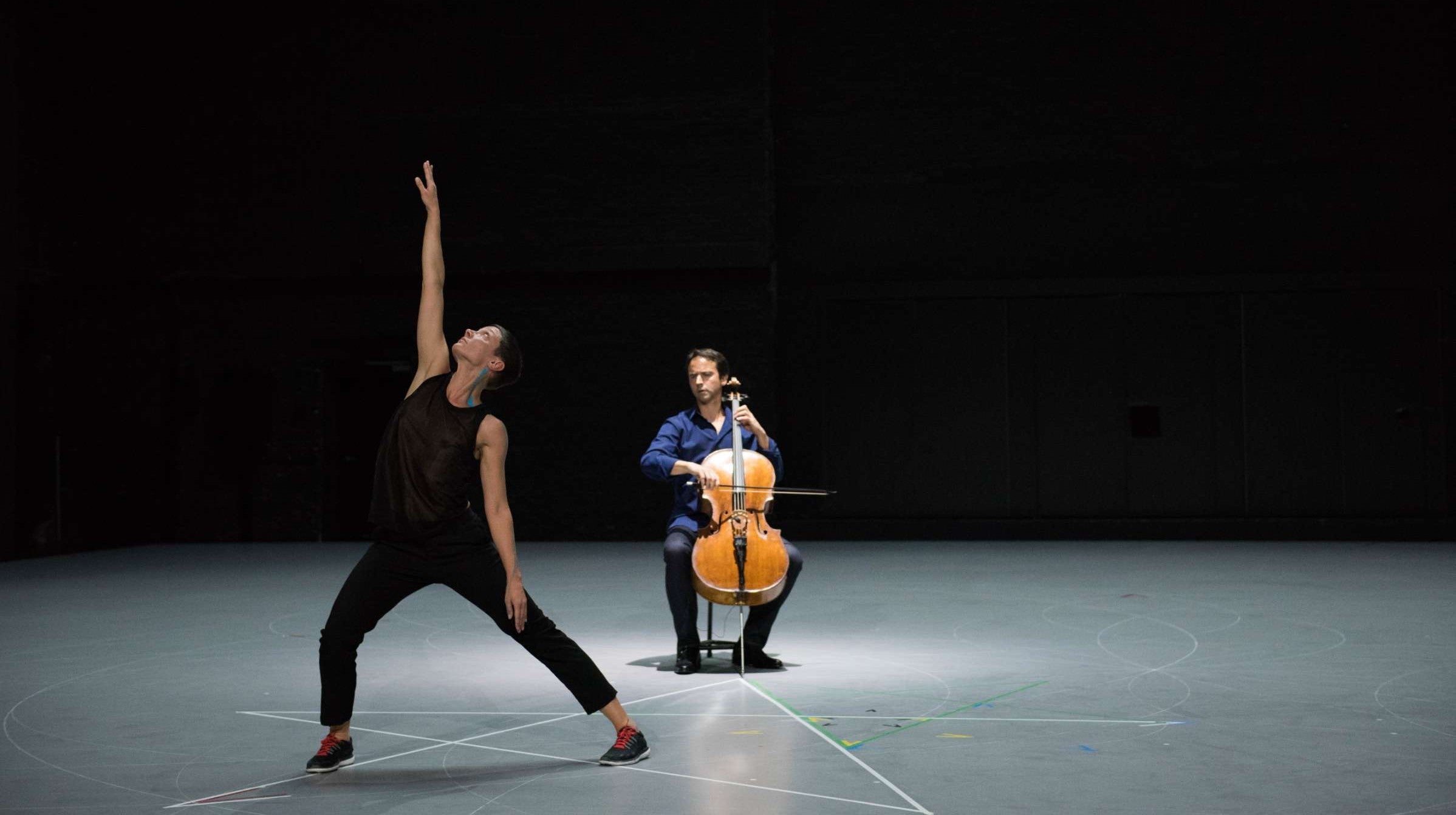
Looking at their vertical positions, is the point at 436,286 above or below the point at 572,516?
above

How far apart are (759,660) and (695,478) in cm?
87

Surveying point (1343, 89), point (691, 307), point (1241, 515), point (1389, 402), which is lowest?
point (1241, 515)

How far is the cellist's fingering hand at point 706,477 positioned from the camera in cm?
611

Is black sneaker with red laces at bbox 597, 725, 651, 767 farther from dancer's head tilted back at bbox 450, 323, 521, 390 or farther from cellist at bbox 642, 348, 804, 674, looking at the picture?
cellist at bbox 642, 348, 804, 674

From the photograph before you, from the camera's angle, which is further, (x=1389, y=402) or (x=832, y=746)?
(x=1389, y=402)

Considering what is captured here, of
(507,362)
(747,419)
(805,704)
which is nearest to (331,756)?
(507,362)

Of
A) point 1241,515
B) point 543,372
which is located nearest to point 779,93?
point 543,372

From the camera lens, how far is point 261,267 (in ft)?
48.1

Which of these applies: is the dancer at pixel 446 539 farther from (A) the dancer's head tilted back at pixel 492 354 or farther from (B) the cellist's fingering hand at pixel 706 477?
(B) the cellist's fingering hand at pixel 706 477

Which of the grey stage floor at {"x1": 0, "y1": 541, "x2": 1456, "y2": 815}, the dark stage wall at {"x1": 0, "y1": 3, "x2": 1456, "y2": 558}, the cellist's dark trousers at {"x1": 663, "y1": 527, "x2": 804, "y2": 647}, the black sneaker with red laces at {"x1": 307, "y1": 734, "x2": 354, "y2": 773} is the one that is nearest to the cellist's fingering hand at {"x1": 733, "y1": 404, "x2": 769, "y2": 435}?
the cellist's dark trousers at {"x1": 663, "y1": 527, "x2": 804, "y2": 647}

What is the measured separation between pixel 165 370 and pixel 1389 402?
12.5m

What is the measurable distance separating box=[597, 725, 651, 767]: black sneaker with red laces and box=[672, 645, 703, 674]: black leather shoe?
71.0 inches

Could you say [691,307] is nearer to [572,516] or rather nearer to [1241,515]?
[572,516]

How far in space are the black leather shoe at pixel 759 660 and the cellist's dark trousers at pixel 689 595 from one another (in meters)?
0.04
